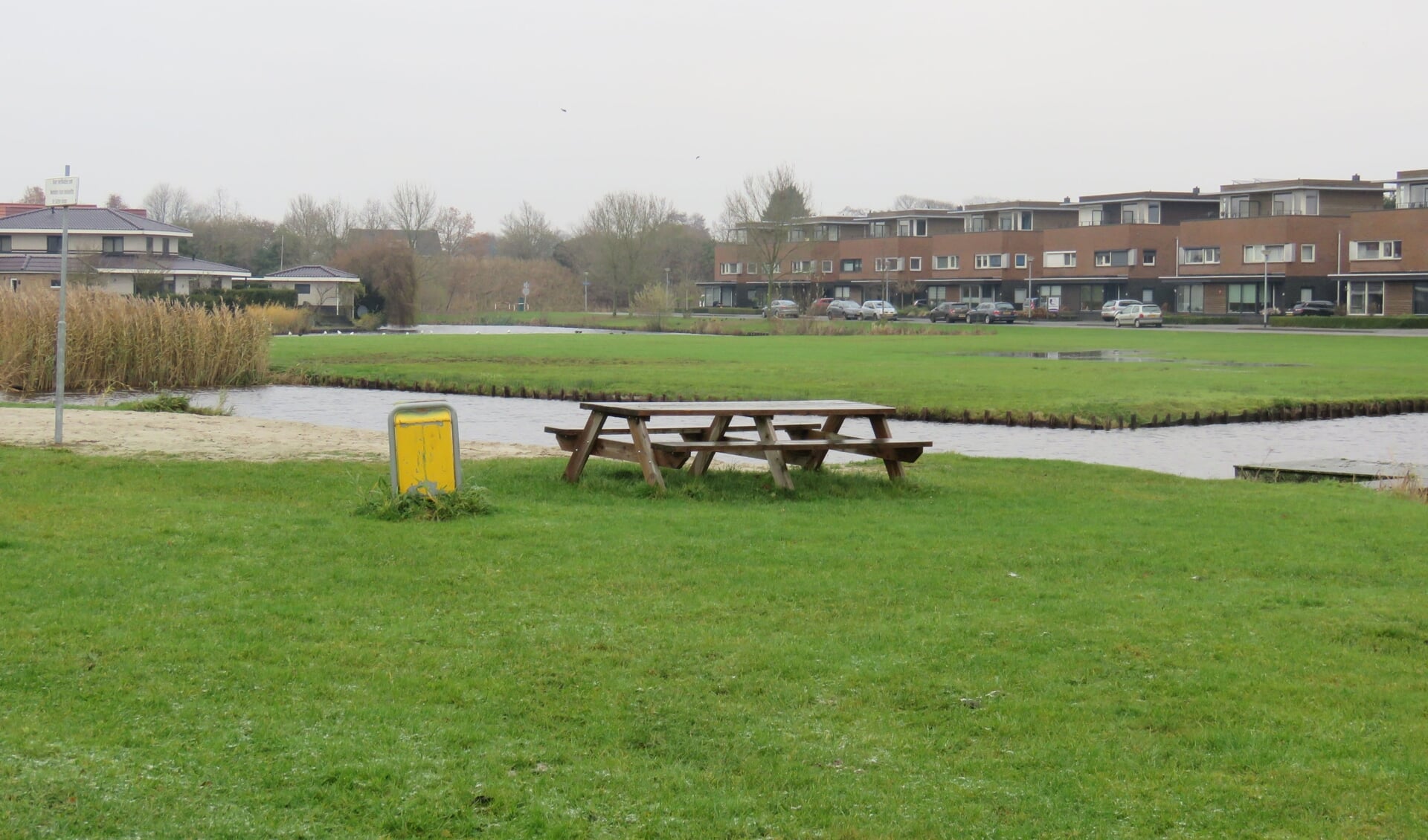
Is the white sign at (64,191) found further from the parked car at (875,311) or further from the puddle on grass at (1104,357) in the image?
the parked car at (875,311)

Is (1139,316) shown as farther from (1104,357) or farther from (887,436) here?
(887,436)

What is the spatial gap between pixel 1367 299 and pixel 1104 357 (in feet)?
151

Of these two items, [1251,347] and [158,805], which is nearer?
[158,805]

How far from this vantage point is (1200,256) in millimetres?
98000

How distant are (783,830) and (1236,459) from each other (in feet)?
58.5

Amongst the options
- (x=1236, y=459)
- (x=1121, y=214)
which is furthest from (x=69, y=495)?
(x=1121, y=214)

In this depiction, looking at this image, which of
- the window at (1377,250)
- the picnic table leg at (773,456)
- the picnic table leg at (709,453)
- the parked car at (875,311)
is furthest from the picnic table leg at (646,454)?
the parked car at (875,311)

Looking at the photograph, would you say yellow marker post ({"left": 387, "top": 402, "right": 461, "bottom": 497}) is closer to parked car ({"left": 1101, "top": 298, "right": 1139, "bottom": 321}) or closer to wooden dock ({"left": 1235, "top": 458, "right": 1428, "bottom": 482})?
wooden dock ({"left": 1235, "top": 458, "right": 1428, "bottom": 482})

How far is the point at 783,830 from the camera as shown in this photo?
5113 millimetres

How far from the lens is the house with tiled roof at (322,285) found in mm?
90188

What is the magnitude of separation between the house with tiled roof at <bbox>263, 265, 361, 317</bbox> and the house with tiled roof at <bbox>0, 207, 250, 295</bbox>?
12.9 feet

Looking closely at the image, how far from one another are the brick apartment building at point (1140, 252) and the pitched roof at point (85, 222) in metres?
43.5

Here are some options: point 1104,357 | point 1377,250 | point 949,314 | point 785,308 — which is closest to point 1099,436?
point 1104,357

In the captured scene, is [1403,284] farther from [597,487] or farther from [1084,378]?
[597,487]
